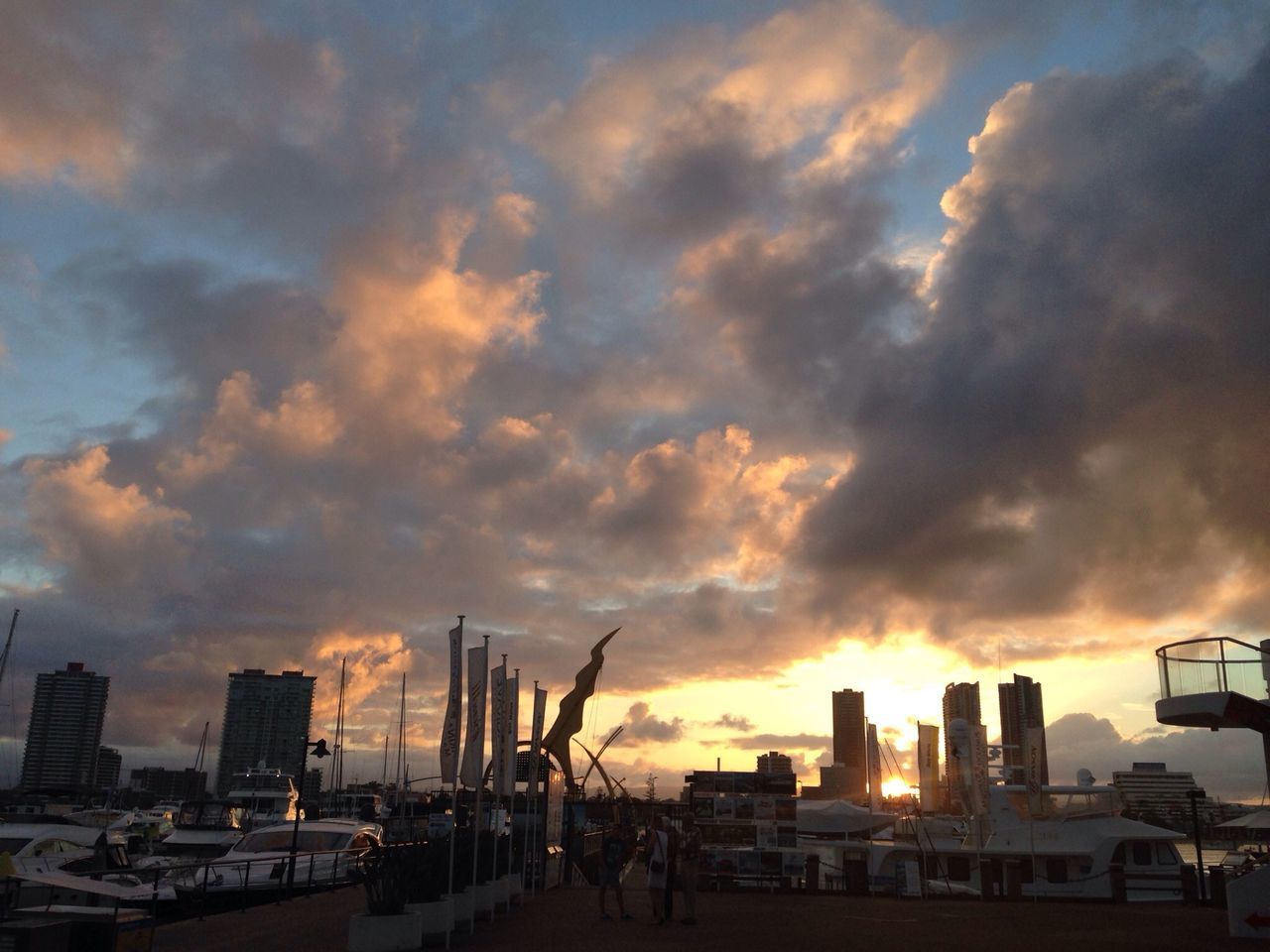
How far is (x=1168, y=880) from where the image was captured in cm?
3128

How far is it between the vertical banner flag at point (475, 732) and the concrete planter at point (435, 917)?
202 cm

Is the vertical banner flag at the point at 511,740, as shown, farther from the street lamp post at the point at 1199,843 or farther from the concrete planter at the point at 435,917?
the street lamp post at the point at 1199,843

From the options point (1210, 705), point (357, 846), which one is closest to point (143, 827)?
point (357, 846)

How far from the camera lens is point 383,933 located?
1373 centimetres

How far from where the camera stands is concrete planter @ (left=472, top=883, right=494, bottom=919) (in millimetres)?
18500

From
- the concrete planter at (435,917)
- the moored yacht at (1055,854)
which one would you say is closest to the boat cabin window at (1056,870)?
the moored yacht at (1055,854)

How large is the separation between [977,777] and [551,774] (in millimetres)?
12016

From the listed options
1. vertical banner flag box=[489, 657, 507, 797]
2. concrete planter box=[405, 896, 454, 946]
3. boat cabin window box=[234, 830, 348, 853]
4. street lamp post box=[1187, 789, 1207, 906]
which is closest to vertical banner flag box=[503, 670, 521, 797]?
vertical banner flag box=[489, 657, 507, 797]

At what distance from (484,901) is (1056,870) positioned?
2246 cm

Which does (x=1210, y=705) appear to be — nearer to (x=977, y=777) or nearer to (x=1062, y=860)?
(x=977, y=777)

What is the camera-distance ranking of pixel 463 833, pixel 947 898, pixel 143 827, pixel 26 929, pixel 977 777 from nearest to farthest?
pixel 26 929 < pixel 463 833 < pixel 947 898 < pixel 977 777 < pixel 143 827

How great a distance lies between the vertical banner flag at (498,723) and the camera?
64.5 feet

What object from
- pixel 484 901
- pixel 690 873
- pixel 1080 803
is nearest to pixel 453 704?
pixel 484 901

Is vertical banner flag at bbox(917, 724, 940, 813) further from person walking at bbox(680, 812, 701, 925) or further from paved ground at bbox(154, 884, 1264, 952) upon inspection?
person walking at bbox(680, 812, 701, 925)
